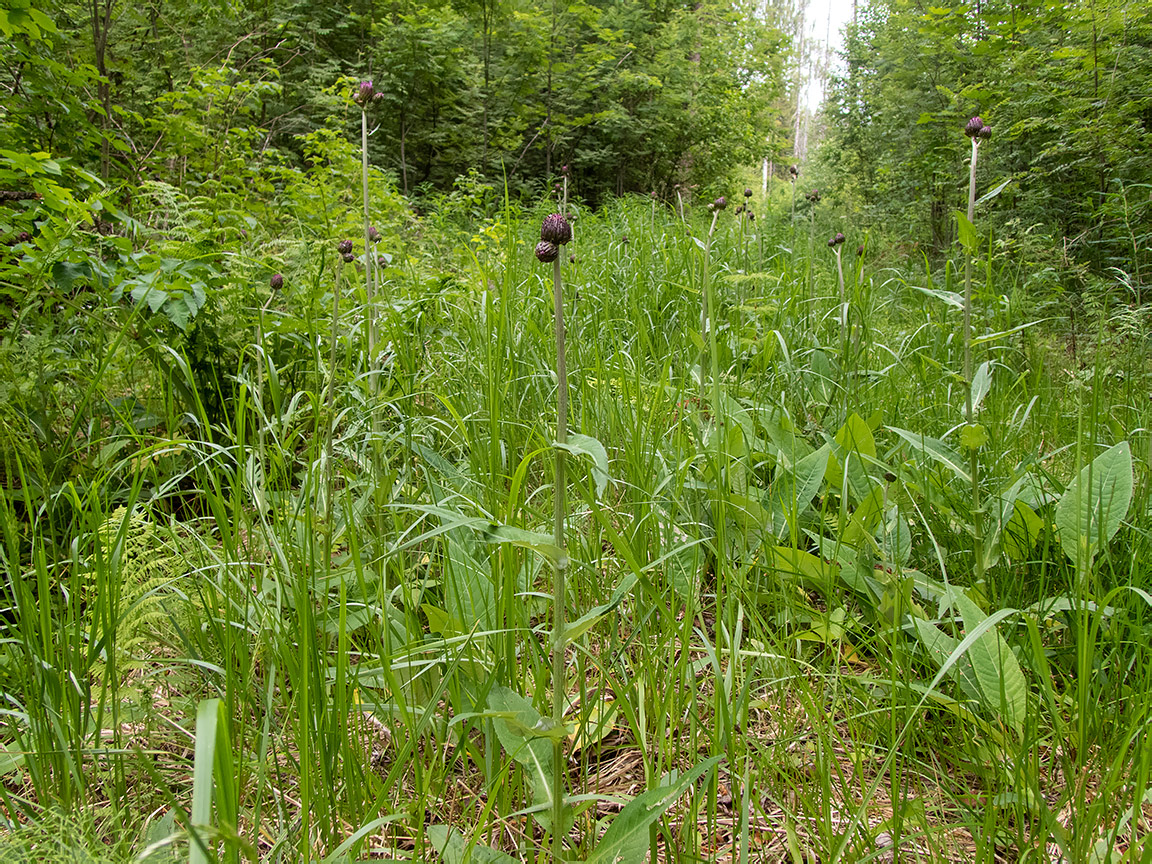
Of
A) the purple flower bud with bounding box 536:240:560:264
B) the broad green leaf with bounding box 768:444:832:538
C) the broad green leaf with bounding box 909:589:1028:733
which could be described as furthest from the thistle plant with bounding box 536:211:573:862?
the broad green leaf with bounding box 768:444:832:538

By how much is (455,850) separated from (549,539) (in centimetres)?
37

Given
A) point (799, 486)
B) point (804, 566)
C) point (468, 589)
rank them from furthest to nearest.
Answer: point (799, 486) → point (804, 566) → point (468, 589)

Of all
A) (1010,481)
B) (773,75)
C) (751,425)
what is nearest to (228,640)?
(751,425)

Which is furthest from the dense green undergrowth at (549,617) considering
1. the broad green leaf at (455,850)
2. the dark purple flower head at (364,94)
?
the dark purple flower head at (364,94)

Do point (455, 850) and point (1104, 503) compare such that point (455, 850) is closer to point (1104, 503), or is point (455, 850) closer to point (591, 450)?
point (591, 450)

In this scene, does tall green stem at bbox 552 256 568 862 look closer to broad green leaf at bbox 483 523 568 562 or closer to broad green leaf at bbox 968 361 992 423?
broad green leaf at bbox 483 523 568 562

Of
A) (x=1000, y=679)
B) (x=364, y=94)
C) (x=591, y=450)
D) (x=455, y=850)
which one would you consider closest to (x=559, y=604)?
(x=591, y=450)

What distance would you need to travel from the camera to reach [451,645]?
97 centimetres

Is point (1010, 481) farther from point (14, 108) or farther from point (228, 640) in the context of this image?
point (14, 108)

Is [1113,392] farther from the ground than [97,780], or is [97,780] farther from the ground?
[1113,392]

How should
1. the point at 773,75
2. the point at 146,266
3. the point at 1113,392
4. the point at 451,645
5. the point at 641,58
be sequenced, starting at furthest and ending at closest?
the point at 773,75, the point at 641,58, the point at 1113,392, the point at 146,266, the point at 451,645

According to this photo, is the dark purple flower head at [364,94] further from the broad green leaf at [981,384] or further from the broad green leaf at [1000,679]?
the broad green leaf at [1000,679]

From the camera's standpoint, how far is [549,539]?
73cm

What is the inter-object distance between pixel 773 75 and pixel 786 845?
1408 cm
